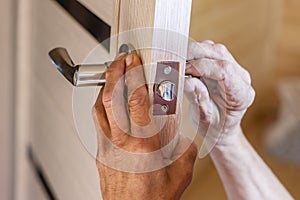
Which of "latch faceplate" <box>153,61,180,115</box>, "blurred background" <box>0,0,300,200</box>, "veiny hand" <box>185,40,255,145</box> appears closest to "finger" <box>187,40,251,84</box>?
"veiny hand" <box>185,40,255,145</box>

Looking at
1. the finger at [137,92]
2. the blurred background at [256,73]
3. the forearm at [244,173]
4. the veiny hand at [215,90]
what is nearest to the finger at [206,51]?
the veiny hand at [215,90]

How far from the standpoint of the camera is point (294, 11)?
2957 mm

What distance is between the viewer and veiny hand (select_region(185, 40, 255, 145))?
81cm

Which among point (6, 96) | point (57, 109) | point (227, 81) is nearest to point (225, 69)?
point (227, 81)

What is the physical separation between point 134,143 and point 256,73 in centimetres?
229

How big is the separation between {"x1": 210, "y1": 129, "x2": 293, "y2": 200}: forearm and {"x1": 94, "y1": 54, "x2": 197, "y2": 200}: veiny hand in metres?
0.37

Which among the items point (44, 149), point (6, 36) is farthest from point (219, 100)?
point (6, 36)

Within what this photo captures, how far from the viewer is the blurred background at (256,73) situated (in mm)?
1812

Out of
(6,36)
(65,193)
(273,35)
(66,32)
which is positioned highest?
(273,35)

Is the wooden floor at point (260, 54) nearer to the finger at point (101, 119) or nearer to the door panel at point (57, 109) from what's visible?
the door panel at point (57, 109)

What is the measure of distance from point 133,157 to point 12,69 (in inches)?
45.6

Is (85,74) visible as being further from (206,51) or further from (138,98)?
(206,51)

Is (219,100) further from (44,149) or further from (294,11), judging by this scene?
(294,11)

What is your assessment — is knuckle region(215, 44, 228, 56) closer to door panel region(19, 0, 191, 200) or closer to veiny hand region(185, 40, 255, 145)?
veiny hand region(185, 40, 255, 145)
